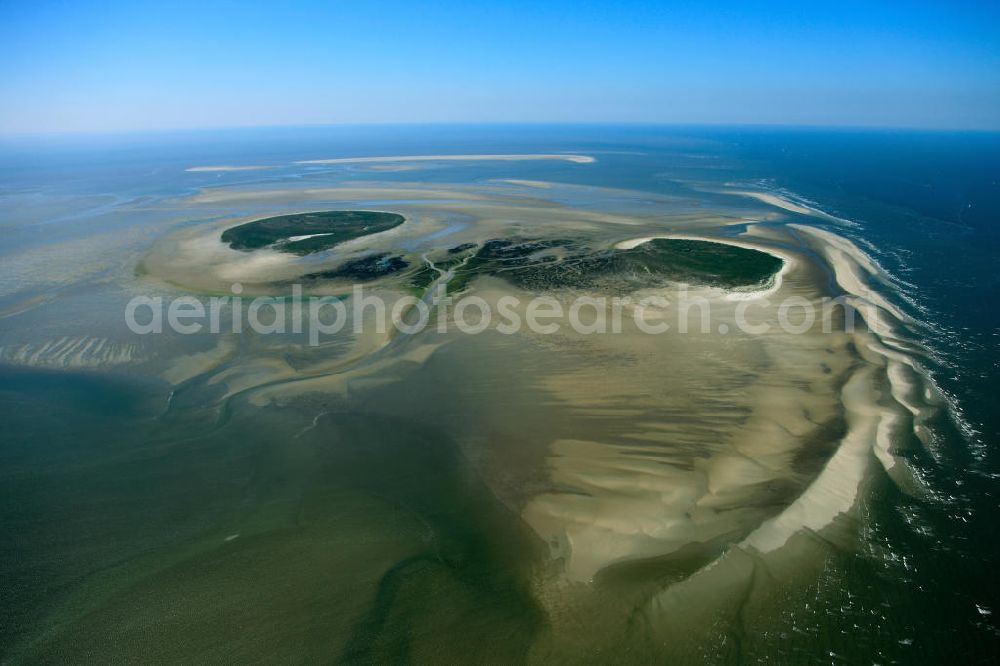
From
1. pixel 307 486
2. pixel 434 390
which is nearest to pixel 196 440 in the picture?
pixel 307 486

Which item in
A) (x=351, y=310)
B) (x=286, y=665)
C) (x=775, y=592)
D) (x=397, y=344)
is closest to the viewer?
(x=286, y=665)

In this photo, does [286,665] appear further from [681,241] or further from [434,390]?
[681,241]

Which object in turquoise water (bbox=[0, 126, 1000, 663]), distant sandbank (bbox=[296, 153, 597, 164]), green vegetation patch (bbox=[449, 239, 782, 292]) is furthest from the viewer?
distant sandbank (bbox=[296, 153, 597, 164])

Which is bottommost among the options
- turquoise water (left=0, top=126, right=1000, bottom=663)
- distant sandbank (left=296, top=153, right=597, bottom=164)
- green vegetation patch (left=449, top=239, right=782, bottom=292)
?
turquoise water (left=0, top=126, right=1000, bottom=663)

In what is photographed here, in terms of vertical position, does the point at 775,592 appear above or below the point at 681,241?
below

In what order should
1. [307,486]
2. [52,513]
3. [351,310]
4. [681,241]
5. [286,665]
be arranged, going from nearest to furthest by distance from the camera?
1. [286,665]
2. [52,513]
3. [307,486]
4. [351,310]
5. [681,241]

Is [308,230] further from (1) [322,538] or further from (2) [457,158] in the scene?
(2) [457,158]

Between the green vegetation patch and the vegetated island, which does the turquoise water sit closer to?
the green vegetation patch

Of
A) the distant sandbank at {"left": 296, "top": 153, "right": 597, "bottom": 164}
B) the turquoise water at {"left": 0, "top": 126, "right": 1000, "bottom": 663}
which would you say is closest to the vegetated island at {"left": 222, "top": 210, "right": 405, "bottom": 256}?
the turquoise water at {"left": 0, "top": 126, "right": 1000, "bottom": 663}
